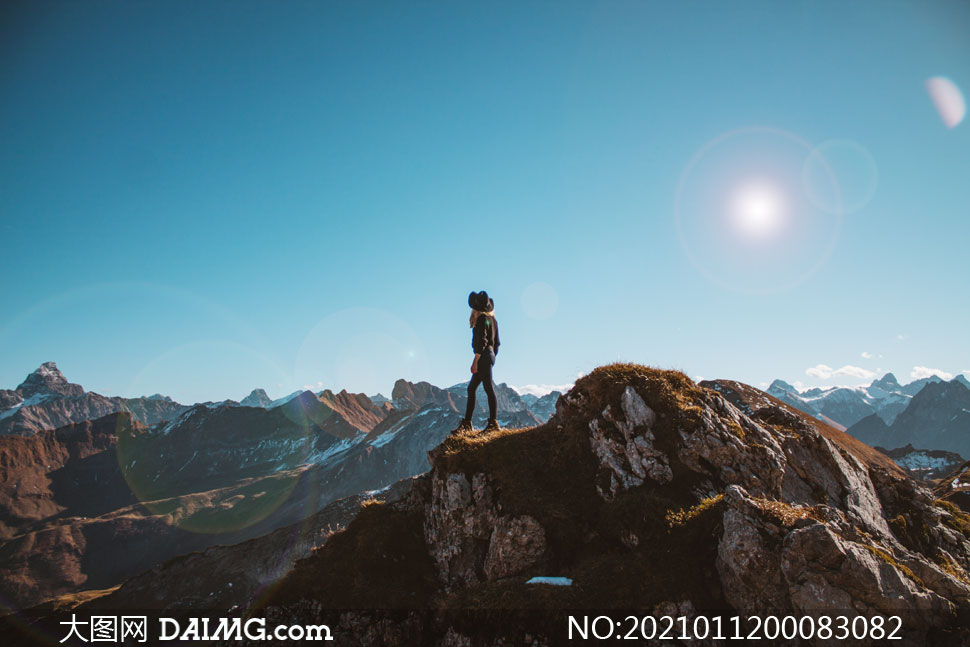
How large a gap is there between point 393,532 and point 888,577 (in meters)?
12.2

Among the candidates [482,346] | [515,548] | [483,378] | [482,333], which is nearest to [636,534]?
[515,548]

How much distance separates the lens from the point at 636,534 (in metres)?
10.4

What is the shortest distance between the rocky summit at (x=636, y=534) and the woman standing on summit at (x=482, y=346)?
1.22 metres

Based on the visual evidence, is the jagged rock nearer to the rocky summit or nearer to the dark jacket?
the rocky summit

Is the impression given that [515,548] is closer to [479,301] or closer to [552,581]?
[552,581]

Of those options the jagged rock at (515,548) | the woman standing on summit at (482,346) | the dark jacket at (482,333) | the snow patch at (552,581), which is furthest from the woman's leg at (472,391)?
the snow patch at (552,581)

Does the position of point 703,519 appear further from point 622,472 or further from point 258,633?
point 258,633

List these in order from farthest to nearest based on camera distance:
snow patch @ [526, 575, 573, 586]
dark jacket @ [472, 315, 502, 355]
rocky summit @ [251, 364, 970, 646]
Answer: dark jacket @ [472, 315, 502, 355] → snow patch @ [526, 575, 573, 586] → rocky summit @ [251, 364, 970, 646]

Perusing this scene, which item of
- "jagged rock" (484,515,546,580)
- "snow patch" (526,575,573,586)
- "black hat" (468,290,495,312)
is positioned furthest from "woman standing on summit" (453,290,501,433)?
"snow patch" (526,575,573,586)

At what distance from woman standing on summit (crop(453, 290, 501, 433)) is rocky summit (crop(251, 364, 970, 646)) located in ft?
4.00

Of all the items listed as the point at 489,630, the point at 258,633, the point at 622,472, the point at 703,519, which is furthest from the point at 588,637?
the point at 258,633

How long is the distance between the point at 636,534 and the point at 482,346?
28.3 ft

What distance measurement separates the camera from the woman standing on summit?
16859mm

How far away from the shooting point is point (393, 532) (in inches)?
531
